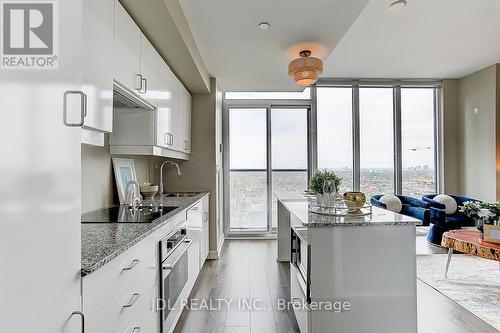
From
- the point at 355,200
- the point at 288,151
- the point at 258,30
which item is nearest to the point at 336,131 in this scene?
the point at 288,151

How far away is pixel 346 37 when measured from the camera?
3697 mm

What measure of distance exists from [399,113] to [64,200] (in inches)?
233

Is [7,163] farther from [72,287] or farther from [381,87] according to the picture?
[381,87]

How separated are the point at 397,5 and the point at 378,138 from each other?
2.97 metres

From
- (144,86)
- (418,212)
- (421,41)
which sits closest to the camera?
(144,86)

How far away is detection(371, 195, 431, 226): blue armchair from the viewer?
14.3 feet

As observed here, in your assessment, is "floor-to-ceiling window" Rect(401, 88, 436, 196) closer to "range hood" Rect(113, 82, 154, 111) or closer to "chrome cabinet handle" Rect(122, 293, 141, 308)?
"range hood" Rect(113, 82, 154, 111)

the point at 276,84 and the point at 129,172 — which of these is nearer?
the point at 129,172

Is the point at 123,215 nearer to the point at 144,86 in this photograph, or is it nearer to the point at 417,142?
the point at 144,86

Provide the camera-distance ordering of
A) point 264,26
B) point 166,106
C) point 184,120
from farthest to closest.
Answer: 1. point 184,120
2. point 166,106
3. point 264,26

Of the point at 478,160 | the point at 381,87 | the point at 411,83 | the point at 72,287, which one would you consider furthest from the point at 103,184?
the point at 478,160

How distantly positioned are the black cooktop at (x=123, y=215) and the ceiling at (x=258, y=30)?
5.67 feet

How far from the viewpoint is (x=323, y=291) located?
1.78m

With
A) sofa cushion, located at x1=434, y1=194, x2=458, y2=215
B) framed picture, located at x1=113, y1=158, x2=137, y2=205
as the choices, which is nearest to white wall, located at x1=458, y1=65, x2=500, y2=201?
sofa cushion, located at x1=434, y1=194, x2=458, y2=215
